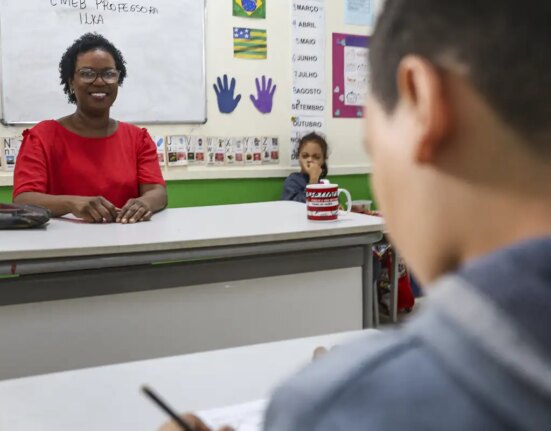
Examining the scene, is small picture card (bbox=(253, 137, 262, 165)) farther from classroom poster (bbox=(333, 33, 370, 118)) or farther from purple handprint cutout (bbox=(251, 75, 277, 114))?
classroom poster (bbox=(333, 33, 370, 118))

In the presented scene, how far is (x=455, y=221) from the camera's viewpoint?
313 millimetres

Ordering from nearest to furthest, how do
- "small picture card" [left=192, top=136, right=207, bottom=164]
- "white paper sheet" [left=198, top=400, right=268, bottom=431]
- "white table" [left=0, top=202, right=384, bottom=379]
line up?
"white paper sheet" [left=198, top=400, right=268, bottom=431], "white table" [left=0, top=202, right=384, bottom=379], "small picture card" [left=192, top=136, right=207, bottom=164]

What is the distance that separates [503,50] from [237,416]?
23.0 inches

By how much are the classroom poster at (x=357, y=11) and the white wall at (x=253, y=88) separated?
0.05m

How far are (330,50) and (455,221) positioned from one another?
12.6 feet

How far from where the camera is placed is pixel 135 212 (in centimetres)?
212

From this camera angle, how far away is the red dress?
2.41m

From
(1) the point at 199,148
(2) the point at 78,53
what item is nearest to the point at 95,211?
(2) the point at 78,53

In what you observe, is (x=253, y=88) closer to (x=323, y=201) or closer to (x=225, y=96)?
(x=225, y=96)

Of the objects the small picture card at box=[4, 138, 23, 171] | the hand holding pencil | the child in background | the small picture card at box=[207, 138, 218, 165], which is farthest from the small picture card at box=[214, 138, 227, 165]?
the hand holding pencil

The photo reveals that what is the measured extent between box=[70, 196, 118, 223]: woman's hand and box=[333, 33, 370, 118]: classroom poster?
7.45 ft

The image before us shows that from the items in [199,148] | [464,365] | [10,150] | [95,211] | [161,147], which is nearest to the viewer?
[464,365]

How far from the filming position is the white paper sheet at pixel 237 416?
0.72 m

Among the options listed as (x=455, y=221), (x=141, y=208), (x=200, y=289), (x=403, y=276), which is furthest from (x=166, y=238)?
(x=403, y=276)
